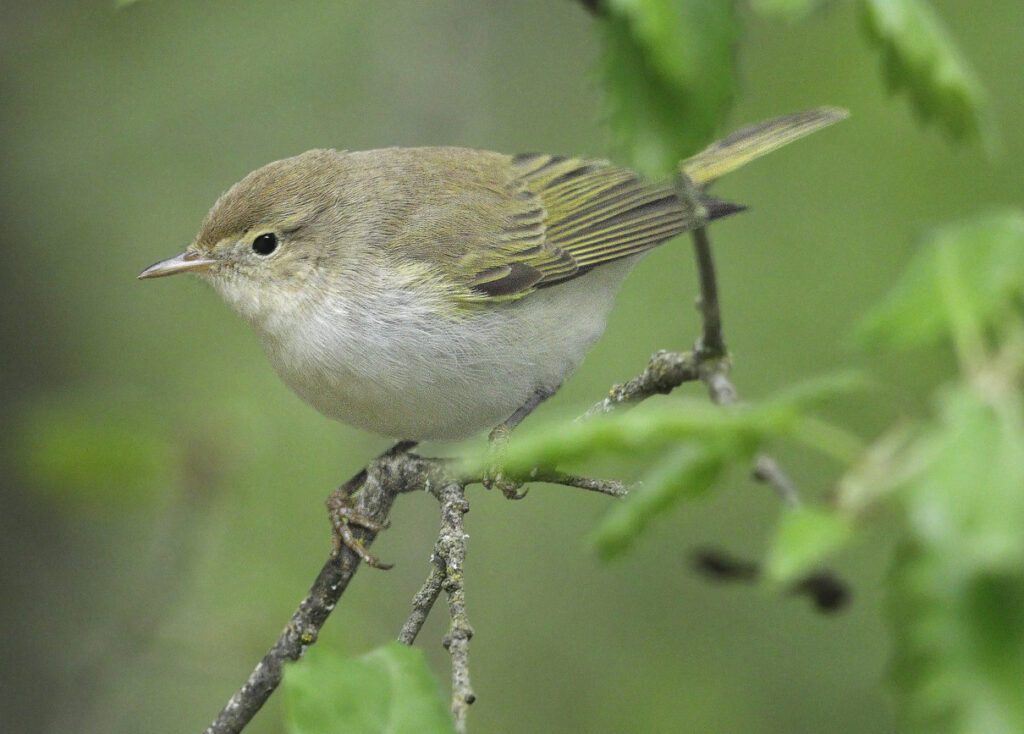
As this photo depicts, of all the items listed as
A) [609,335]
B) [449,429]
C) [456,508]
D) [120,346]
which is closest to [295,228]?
[449,429]

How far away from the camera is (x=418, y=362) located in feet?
11.7

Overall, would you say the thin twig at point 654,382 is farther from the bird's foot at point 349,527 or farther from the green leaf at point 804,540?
the green leaf at point 804,540

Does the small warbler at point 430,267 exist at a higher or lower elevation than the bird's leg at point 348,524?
higher

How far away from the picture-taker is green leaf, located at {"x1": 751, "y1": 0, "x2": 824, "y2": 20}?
56.8 inches

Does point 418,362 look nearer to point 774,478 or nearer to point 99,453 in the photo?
point 99,453

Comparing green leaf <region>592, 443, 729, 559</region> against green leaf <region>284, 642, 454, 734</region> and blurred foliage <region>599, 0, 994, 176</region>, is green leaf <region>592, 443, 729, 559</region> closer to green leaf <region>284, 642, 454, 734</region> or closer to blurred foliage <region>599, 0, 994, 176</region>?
blurred foliage <region>599, 0, 994, 176</region>

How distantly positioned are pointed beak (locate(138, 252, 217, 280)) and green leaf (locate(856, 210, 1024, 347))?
3.01 m

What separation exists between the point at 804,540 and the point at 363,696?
33.5 inches

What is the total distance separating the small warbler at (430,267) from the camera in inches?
143

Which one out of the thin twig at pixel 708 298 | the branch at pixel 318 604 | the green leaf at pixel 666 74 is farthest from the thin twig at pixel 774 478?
the branch at pixel 318 604

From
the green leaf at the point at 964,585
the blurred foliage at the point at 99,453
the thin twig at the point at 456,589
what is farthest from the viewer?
the blurred foliage at the point at 99,453

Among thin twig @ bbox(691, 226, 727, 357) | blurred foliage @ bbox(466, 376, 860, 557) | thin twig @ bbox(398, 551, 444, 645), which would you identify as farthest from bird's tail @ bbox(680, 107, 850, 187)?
blurred foliage @ bbox(466, 376, 860, 557)

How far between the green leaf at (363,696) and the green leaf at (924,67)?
114 cm

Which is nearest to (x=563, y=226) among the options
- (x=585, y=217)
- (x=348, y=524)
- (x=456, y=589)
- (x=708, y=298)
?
(x=585, y=217)
